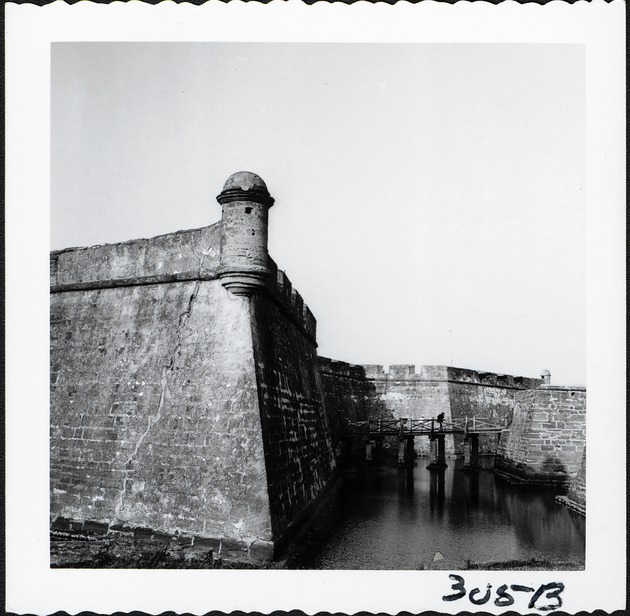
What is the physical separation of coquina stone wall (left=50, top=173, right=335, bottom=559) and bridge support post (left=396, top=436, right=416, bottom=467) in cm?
1085

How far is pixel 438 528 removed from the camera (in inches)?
389

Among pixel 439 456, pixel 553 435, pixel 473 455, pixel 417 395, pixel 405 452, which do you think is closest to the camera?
pixel 553 435

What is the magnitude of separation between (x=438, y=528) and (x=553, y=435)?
6.88m

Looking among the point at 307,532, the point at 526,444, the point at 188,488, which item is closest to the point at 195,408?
the point at 188,488

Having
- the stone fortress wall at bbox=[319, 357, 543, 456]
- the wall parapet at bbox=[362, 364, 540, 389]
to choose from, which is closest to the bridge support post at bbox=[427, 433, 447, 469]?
the stone fortress wall at bbox=[319, 357, 543, 456]

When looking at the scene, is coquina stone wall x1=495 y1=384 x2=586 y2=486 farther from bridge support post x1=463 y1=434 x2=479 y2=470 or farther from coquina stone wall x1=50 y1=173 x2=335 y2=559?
coquina stone wall x1=50 y1=173 x2=335 y2=559

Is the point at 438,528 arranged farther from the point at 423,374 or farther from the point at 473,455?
the point at 423,374

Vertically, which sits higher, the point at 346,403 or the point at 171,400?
the point at 171,400

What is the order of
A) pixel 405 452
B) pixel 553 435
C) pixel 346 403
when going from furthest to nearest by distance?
pixel 346 403 < pixel 405 452 < pixel 553 435

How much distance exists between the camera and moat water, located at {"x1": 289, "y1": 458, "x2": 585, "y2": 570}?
25.4ft

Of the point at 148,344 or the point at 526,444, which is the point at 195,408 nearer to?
the point at 148,344

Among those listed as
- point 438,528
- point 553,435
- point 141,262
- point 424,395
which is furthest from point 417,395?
point 141,262

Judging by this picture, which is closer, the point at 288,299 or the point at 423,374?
the point at 288,299

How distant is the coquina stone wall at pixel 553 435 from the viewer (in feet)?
49.8
